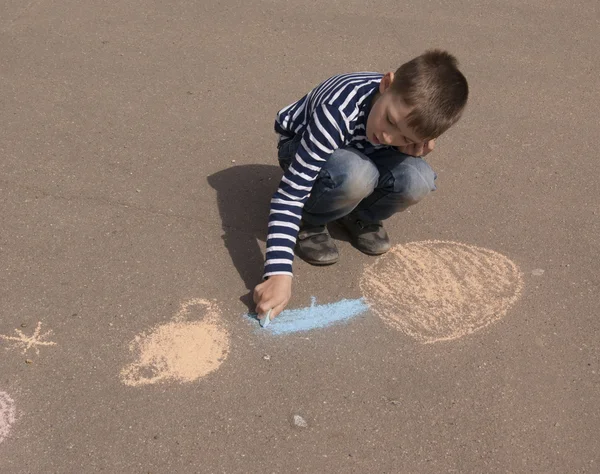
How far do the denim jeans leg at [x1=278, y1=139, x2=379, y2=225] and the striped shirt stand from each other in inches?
2.7

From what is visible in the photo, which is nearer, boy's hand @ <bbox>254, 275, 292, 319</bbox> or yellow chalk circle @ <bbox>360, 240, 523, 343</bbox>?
boy's hand @ <bbox>254, 275, 292, 319</bbox>

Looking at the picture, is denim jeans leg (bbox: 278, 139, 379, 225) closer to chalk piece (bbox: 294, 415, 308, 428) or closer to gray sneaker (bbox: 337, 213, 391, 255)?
gray sneaker (bbox: 337, 213, 391, 255)

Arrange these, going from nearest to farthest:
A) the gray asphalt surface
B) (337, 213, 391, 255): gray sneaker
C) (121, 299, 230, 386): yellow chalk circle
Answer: the gray asphalt surface → (121, 299, 230, 386): yellow chalk circle → (337, 213, 391, 255): gray sneaker

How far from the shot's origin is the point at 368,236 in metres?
3.21

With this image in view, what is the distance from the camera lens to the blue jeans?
2.89 meters

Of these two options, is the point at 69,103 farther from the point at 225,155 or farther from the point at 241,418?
the point at 241,418

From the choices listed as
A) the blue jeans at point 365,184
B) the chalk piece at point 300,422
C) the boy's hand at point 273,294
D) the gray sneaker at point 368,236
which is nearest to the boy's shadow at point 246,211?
the boy's hand at point 273,294

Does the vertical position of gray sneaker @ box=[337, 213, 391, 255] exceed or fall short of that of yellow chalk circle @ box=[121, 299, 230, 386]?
it exceeds it

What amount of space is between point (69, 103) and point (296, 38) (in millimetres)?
1623

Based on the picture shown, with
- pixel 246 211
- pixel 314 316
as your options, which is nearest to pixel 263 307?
pixel 314 316

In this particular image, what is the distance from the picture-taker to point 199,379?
2539mm

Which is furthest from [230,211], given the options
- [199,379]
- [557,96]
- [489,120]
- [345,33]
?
[557,96]

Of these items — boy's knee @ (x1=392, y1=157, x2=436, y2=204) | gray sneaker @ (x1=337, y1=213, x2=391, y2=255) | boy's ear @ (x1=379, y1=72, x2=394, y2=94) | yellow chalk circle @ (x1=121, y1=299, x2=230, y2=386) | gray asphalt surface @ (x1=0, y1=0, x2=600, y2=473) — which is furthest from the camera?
gray sneaker @ (x1=337, y1=213, x2=391, y2=255)

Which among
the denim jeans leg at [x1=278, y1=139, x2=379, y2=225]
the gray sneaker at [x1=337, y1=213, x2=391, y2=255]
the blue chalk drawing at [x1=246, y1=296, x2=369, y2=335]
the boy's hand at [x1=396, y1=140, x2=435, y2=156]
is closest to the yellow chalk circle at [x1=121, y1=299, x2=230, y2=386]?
the blue chalk drawing at [x1=246, y1=296, x2=369, y2=335]
